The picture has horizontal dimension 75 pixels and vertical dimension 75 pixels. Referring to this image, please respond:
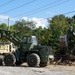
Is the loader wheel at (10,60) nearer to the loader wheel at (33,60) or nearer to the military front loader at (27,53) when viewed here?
the military front loader at (27,53)

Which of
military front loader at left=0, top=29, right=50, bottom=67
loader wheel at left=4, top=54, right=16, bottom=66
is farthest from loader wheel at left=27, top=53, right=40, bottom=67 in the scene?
loader wheel at left=4, top=54, right=16, bottom=66

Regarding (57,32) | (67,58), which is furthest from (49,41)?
(67,58)

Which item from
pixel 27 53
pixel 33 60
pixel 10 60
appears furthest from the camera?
pixel 27 53

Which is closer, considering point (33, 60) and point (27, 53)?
point (33, 60)

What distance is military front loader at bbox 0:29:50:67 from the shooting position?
30.1 metres

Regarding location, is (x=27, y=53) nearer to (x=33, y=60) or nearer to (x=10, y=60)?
(x=33, y=60)

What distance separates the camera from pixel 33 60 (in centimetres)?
3003

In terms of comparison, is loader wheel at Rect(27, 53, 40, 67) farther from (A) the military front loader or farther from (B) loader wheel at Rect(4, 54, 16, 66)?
(B) loader wheel at Rect(4, 54, 16, 66)

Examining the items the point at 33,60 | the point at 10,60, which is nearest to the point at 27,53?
the point at 33,60

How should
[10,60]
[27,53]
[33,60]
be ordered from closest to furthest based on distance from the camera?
[33,60], [10,60], [27,53]

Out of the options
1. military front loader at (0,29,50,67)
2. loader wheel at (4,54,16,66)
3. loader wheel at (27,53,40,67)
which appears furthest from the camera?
loader wheel at (4,54,16,66)

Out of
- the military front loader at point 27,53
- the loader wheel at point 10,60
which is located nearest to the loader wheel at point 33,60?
the military front loader at point 27,53

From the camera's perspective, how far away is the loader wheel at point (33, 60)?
29766 mm

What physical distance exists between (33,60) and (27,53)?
4.75ft
